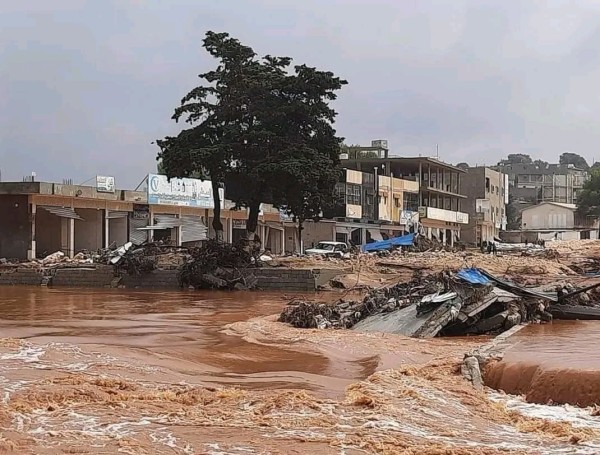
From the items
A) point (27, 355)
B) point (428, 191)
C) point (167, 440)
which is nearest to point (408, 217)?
point (428, 191)

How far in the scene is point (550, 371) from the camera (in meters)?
10.7

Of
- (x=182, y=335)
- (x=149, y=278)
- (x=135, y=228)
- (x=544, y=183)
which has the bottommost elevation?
(x=182, y=335)

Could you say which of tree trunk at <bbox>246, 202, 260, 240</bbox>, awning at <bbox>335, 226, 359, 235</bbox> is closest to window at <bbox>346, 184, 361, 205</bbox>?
awning at <bbox>335, 226, 359, 235</bbox>

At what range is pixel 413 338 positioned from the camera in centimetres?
1612

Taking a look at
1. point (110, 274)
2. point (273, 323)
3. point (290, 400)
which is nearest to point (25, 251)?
point (110, 274)

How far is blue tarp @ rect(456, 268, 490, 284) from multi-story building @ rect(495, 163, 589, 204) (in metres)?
106

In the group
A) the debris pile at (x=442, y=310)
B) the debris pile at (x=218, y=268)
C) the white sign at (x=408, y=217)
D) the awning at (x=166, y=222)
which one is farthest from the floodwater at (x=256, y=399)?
the white sign at (x=408, y=217)

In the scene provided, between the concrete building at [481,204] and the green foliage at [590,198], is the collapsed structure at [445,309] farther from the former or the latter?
the green foliage at [590,198]

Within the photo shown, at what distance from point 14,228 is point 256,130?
1664 centimetres

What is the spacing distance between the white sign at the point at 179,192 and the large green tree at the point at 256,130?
9.27m

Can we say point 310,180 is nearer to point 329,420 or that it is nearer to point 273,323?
point 273,323

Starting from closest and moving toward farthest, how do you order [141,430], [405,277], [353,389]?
[141,430]
[353,389]
[405,277]

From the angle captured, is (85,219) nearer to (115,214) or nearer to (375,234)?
(115,214)

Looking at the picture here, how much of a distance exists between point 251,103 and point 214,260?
787 cm
